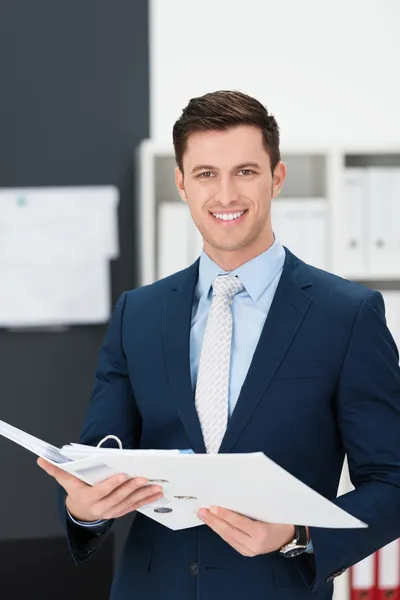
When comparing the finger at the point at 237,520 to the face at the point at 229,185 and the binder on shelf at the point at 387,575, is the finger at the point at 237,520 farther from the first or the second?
the binder on shelf at the point at 387,575

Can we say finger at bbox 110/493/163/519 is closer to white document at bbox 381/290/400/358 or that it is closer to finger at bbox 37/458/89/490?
finger at bbox 37/458/89/490

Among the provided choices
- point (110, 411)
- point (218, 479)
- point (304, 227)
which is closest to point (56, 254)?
point (304, 227)

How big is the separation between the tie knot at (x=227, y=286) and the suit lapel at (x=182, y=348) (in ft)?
0.20

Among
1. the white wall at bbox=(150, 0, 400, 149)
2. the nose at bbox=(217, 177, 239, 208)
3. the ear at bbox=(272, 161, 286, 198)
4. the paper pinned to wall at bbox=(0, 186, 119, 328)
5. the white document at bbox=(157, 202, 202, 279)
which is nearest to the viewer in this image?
the nose at bbox=(217, 177, 239, 208)

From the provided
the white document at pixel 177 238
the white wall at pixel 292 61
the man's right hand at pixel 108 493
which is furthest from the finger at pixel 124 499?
the white wall at pixel 292 61

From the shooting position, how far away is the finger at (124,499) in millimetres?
1214

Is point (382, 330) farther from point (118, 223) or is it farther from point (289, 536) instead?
point (118, 223)

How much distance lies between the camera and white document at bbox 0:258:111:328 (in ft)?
9.00

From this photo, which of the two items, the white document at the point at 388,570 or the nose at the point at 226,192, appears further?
the white document at the point at 388,570

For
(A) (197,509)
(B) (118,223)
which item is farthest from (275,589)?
(B) (118,223)

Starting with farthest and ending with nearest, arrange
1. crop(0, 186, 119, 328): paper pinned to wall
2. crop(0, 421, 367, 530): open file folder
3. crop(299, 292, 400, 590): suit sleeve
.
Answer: crop(0, 186, 119, 328): paper pinned to wall
crop(299, 292, 400, 590): suit sleeve
crop(0, 421, 367, 530): open file folder

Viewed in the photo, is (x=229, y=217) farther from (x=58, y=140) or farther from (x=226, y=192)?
(x=58, y=140)

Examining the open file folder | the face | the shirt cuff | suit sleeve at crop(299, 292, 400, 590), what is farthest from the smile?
the shirt cuff

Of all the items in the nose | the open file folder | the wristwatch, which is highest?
the nose
